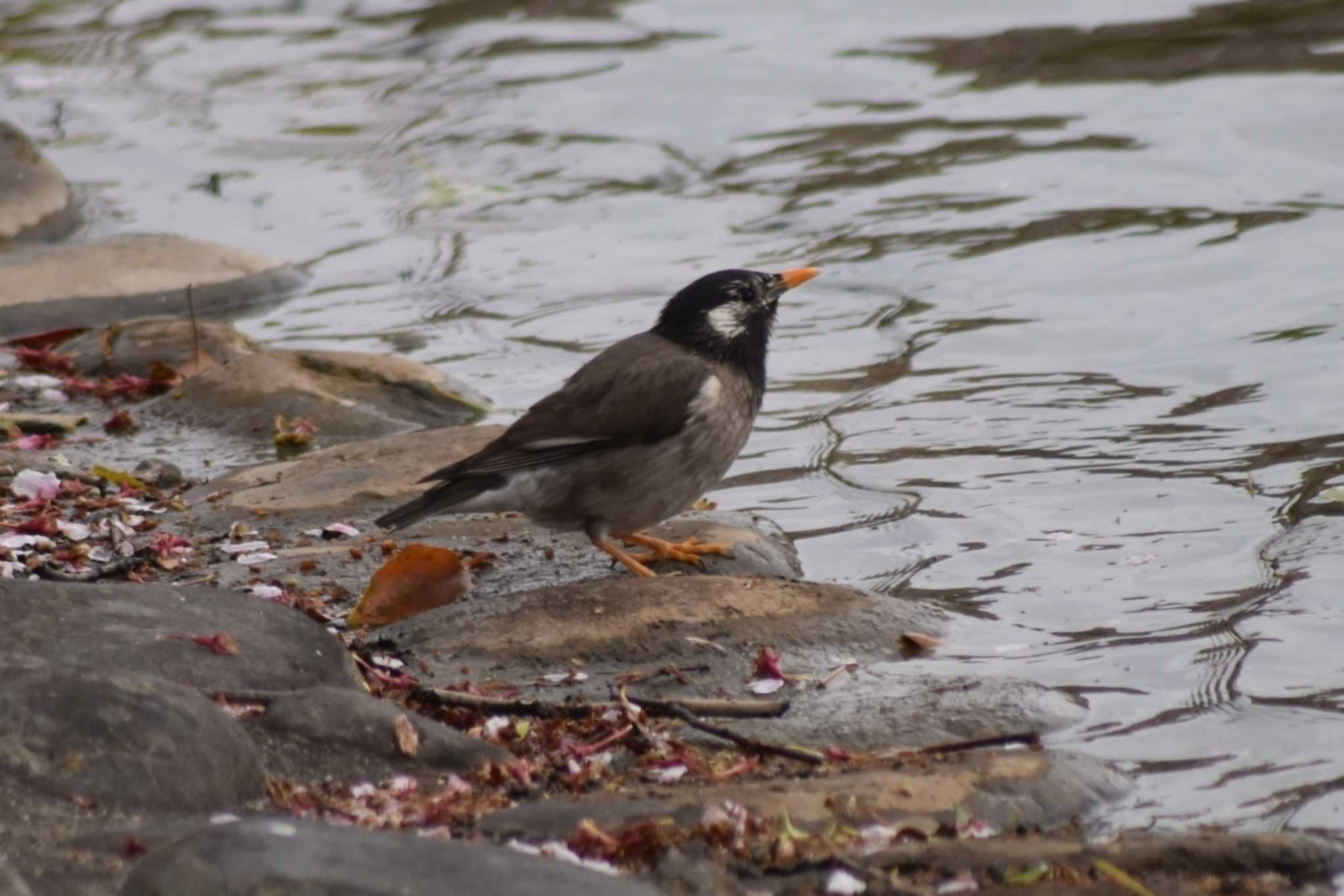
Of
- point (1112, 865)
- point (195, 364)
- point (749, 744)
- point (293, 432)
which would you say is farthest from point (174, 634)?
point (195, 364)

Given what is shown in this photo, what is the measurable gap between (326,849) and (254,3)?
52.6 ft

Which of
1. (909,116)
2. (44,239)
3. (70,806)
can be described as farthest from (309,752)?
(909,116)

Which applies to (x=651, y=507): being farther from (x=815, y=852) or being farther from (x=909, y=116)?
(x=909, y=116)

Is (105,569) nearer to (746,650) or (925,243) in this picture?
(746,650)

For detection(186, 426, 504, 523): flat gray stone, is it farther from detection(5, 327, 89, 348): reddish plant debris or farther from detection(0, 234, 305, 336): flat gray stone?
detection(0, 234, 305, 336): flat gray stone

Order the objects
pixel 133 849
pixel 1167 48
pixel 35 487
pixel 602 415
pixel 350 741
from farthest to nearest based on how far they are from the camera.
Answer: pixel 1167 48 → pixel 35 487 → pixel 602 415 → pixel 350 741 → pixel 133 849

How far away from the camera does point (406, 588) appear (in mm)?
6172

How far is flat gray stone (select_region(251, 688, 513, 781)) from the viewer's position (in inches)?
176

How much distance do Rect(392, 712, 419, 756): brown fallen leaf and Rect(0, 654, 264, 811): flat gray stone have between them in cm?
41

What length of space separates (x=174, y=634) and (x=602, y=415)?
2166 mm

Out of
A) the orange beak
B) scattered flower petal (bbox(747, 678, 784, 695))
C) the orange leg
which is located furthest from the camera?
the orange beak

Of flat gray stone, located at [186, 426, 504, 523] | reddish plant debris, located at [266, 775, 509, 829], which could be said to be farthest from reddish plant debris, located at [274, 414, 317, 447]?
reddish plant debris, located at [266, 775, 509, 829]

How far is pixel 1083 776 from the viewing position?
4668 mm

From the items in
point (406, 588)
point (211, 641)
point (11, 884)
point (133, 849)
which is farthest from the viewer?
point (406, 588)
